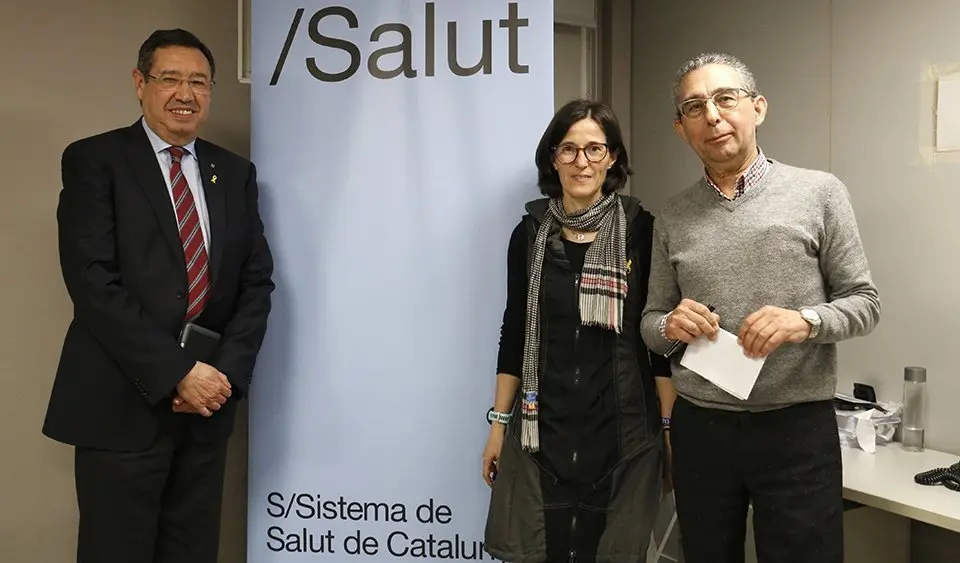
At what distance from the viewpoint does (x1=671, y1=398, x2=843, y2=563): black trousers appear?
1.50 metres

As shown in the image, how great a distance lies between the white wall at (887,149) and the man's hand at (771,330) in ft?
3.67

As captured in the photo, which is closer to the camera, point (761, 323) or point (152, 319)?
point (761, 323)

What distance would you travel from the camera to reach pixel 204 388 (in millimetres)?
1839

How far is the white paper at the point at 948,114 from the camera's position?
219cm

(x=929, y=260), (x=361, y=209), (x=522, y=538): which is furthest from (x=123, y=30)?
(x=929, y=260)

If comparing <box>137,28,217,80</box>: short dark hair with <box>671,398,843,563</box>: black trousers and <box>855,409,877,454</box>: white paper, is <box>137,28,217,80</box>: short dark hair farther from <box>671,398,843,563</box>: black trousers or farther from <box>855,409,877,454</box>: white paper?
<box>855,409,877,454</box>: white paper

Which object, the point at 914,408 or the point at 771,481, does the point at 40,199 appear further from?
the point at 914,408

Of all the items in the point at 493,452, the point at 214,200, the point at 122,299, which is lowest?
the point at 493,452

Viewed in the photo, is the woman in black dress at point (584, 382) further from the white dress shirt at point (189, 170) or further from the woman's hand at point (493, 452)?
the white dress shirt at point (189, 170)

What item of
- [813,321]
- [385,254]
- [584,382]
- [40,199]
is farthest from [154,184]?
[813,321]

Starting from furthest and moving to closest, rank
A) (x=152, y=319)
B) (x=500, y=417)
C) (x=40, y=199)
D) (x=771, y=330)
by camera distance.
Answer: (x=40, y=199) → (x=500, y=417) → (x=152, y=319) → (x=771, y=330)

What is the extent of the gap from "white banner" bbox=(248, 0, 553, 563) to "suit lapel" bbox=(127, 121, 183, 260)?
0.35m

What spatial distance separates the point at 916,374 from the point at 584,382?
4.13 ft

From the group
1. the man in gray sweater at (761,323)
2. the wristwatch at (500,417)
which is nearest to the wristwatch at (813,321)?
the man in gray sweater at (761,323)
